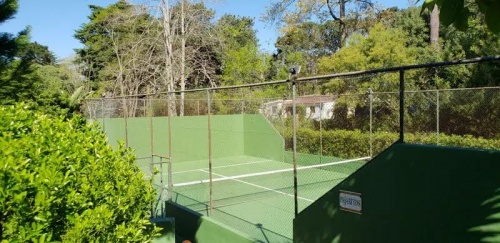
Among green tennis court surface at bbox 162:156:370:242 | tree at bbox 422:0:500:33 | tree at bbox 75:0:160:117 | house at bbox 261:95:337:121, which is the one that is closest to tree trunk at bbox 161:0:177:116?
tree at bbox 75:0:160:117

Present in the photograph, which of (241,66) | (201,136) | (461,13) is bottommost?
(201,136)

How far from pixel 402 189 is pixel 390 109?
901 cm

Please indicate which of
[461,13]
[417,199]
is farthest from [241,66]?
[461,13]

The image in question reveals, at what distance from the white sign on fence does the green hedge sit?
721 cm

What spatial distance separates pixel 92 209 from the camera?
235 cm

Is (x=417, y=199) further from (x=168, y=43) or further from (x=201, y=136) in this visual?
(x=168, y=43)

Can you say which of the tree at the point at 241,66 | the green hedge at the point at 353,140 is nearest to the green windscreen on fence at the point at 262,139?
the green hedge at the point at 353,140

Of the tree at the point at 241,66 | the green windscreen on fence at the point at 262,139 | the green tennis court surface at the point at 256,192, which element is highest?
the tree at the point at 241,66

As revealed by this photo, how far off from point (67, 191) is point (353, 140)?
1214 cm

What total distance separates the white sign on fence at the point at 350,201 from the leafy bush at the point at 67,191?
2109 mm

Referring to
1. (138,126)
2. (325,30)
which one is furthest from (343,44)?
(325,30)

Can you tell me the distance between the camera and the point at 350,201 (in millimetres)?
4289

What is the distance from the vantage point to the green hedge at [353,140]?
10.8 meters

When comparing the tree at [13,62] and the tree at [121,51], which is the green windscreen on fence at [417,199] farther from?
the tree at [121,51]
